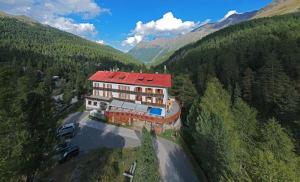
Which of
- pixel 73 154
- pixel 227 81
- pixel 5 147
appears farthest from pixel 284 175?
pixel 227 81

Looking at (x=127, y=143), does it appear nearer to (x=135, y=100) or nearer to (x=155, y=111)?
(x=155, y=111)

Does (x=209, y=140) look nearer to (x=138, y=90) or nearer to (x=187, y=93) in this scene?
(x=138, y=90)

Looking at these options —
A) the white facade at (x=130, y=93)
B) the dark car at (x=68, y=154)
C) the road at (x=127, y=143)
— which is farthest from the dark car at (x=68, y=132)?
the white facade at (x=130, y=93)

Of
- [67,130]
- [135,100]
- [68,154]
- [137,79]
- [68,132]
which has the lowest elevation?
[68,154]

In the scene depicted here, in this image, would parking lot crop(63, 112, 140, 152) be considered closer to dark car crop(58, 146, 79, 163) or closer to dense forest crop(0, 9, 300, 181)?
dark car crop(58, 146, 79, 163)

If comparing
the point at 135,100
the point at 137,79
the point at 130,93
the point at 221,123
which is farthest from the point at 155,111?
the point at 221,123

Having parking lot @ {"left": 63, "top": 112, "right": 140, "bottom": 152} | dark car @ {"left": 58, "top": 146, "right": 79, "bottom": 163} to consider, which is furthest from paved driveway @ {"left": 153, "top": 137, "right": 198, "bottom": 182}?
dark car @ {"left": 58, "top": 146, "right": 79, "bottom": 163}
